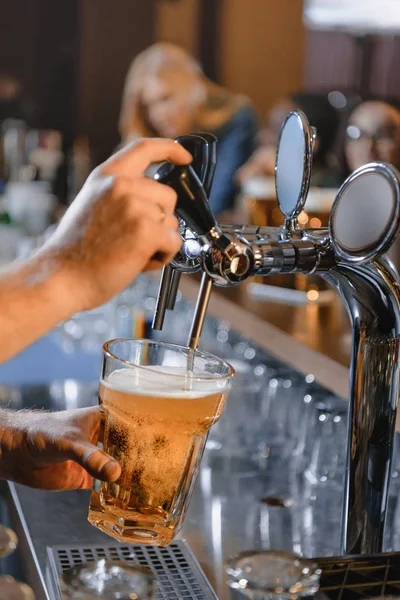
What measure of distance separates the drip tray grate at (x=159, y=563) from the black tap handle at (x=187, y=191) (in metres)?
0.42

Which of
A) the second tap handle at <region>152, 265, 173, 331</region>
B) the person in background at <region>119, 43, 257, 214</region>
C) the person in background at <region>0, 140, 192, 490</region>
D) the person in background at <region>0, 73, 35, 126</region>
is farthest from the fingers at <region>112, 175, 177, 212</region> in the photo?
the person in background at <region>0, 73, 35, 126</region>

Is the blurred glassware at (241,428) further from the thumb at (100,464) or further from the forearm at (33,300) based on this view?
the forearm at (33,300)

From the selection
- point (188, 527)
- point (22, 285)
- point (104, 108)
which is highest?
point (22, 285)

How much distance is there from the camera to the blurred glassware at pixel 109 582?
834 millimetres

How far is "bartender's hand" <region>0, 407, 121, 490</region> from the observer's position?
1.02 metres

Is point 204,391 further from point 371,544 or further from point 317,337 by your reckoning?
point 317,337

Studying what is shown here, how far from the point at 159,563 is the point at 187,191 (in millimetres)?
510

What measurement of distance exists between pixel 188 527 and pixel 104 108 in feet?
18.5

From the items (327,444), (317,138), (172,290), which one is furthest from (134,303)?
(172,290)

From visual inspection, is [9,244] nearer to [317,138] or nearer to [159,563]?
[317,138]

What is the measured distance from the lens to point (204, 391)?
34.5 inches

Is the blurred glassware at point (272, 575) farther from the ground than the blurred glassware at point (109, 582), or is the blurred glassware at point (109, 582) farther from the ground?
the blurred glassware at point (272, 575)

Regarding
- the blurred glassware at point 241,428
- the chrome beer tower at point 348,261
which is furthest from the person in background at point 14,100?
the chrome beer tower at point 348,261

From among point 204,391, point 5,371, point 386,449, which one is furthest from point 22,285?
point 5,371
